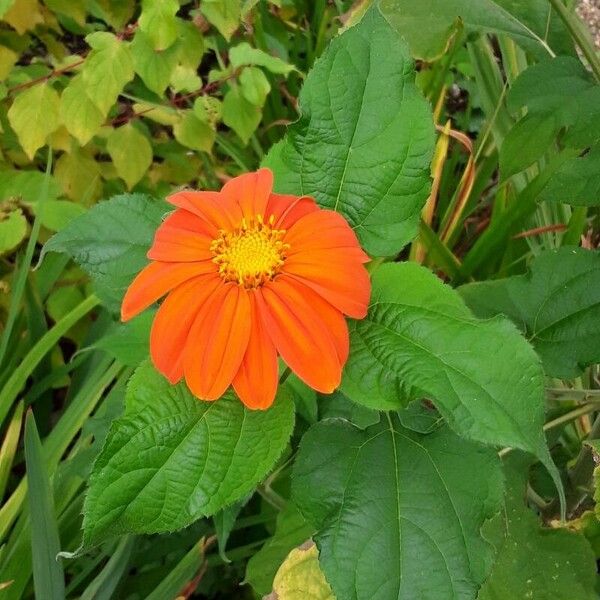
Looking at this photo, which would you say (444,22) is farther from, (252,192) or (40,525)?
(40,525)

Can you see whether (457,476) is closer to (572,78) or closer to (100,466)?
(100,466)

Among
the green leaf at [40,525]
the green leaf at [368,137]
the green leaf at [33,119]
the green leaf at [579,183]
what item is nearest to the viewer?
the green leaf at [368,137]

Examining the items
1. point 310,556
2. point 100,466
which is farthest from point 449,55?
point 100,466

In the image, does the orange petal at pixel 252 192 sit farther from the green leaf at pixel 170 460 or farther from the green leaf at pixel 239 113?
the green leaf at pixel 239 113

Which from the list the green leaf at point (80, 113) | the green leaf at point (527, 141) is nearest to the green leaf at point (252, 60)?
the green leaf at point (80, 113)

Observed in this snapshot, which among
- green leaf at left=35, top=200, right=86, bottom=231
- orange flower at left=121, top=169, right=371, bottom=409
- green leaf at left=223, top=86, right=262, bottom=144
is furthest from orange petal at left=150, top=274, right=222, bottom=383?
green leaf at left=223, top=86, right=262, bottom=144

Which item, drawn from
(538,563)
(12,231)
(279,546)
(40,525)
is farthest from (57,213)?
(538,563)
